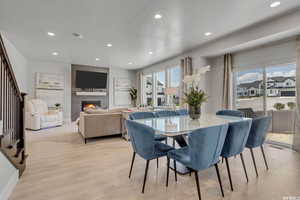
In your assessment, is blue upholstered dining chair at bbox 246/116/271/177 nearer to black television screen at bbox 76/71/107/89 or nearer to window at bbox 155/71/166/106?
window at bbox 155/71/166/106

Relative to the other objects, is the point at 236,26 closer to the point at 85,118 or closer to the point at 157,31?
the point at 157,31

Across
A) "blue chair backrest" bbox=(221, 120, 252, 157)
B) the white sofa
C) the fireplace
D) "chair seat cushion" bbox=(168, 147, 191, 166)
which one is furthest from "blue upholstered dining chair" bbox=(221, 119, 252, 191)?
the fireplace

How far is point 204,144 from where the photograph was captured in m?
1.54

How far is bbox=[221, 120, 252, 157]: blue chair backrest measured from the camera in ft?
6.03

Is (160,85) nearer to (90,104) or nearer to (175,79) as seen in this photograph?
(175,79)

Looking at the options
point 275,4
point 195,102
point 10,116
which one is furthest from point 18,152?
point 275,4

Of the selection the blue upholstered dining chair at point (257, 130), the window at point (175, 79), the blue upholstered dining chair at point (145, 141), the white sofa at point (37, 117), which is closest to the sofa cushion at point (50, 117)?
the white sofa at point (37, 117)

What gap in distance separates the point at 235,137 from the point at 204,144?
0.60 meters

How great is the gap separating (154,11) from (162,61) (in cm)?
404

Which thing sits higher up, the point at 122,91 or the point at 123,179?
the point at 122,91

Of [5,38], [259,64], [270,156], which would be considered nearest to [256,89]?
[259,64]

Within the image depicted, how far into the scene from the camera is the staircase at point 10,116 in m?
1.84

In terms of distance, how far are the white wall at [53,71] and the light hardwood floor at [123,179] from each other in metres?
4.24

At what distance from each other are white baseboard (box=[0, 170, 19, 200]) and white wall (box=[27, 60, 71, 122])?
5.49 metres
